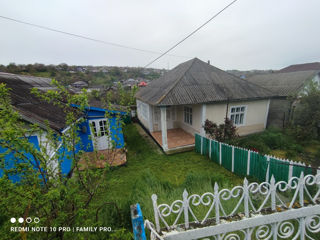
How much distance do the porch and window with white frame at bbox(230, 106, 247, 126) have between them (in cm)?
306

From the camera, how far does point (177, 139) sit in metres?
9.41

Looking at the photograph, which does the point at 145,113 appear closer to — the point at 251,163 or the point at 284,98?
the point at 251,163

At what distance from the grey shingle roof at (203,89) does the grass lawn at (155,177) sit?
9.70ft

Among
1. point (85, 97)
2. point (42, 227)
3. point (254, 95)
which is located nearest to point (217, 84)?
point (254, 95)

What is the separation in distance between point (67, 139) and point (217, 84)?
376 inches

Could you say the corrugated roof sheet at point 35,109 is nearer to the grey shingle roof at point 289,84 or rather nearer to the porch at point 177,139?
the porch at point 177,139

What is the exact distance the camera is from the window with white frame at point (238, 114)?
9414mm

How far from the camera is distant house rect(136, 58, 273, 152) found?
26.9 feet

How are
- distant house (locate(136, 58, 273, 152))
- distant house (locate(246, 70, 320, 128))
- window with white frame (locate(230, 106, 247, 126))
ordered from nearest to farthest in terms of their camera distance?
distant house (locate(136, 58, 273, 152))
window with white frame (locate(230, 106, 247, 126))
distant house (locate(246, 70, 320, 128))

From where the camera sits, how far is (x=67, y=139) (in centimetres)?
228

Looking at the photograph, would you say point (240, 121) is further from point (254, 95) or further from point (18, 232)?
point (18, 232)

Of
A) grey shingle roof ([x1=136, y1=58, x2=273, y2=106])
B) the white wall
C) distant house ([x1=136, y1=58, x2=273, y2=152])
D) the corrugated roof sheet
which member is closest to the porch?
distant house ([x1=136, y1=58, x2=273, y2=152])

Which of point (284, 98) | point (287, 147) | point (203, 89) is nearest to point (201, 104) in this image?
point (203, 89)

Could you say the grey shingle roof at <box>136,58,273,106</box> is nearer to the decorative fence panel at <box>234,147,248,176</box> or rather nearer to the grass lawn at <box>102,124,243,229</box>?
the grass lawn at <box>102,124,243,229</box>
